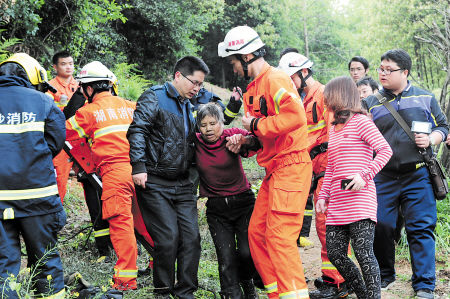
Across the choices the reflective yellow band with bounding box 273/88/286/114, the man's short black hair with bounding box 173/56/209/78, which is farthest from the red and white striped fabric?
the man's short black hair with bounding box 173/56/209/78

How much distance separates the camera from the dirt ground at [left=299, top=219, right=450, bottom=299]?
183 inches

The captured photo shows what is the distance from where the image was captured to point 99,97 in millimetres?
5121

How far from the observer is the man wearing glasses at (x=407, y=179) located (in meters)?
4.39

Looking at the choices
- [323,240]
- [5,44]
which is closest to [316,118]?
[323,240]

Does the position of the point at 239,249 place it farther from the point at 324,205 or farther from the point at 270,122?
the point at 270,122

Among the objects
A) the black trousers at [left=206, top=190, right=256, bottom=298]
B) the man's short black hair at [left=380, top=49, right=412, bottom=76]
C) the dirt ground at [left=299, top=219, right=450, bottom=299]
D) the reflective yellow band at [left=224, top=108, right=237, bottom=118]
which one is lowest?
the dirt ground at [left=299, top=219, right=450, bottom=299]

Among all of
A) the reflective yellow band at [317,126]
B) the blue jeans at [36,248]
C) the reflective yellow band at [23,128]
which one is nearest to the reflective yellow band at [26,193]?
the blue jeans at [36,248]

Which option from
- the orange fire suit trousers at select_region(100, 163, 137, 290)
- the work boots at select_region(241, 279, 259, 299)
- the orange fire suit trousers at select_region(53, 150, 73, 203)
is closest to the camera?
the work boots at select_region(241, 279, 259, 299)

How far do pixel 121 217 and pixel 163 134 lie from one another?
3.58 feet

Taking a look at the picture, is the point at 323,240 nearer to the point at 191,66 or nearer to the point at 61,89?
the point at 191,66

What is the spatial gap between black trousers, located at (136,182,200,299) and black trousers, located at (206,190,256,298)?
24 centimetres

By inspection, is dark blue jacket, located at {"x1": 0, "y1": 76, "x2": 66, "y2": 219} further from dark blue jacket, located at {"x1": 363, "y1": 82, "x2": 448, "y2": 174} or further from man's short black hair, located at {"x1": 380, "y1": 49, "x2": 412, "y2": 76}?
man's short black hair, located at {"x1": 380, "y1": 49, "x2": 412, "y2": 76}

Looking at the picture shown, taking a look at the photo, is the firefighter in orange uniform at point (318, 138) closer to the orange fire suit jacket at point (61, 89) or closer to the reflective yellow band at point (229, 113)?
the reflective yellow band at point (229, 113)

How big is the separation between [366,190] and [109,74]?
10.4ft
